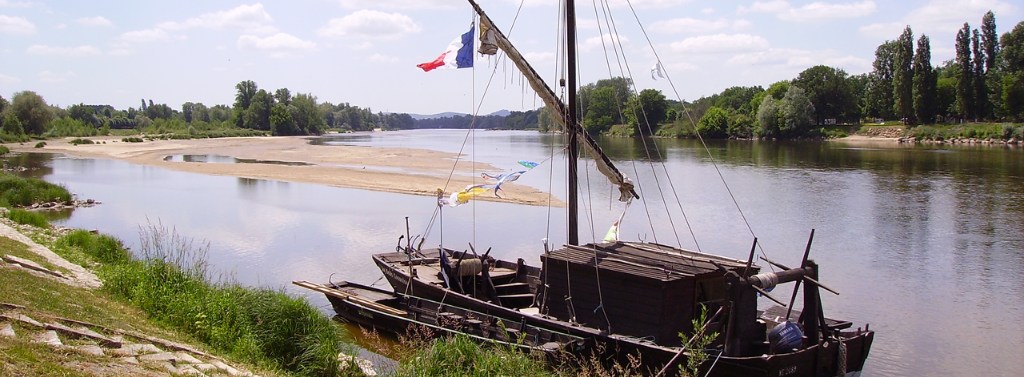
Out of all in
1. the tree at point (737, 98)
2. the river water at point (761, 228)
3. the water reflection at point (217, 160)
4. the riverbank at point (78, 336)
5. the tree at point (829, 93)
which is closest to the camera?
the riverbank at point (78, 336)

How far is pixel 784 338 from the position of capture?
14.3 meters

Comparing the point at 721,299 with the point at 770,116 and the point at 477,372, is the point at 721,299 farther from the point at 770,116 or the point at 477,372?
the point at 770,116

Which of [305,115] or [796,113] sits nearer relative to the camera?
[796,113]

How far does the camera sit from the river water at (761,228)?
71.8 ft

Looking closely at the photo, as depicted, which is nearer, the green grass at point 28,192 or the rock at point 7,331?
the rock at point 7,331

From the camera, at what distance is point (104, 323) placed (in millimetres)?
12094

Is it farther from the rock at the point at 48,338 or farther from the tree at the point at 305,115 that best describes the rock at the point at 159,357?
the tree at the point at 305,115

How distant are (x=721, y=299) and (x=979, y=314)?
11837 millimetres

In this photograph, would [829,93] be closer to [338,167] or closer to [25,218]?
[338,167]

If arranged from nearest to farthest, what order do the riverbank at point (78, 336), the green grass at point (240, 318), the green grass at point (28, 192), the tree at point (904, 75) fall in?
1. the riverbank at point (78, 336)
2. the green grass at point (240, 318)
3. the green grass at point (28, 192)
4. the tree at point (904, 75)

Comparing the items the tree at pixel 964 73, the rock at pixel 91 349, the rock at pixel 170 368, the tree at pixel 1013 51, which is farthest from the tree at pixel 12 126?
the tree at pixel 1013 51

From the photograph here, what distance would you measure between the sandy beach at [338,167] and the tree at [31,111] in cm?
1722

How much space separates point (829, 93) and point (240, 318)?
124 metres

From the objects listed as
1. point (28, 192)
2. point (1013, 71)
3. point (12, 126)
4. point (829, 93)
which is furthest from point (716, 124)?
point (28, 192)
